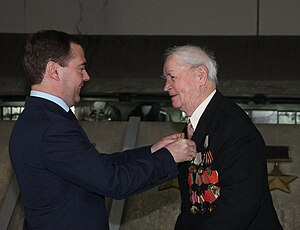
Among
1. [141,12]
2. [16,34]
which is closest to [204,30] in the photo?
[141,12]

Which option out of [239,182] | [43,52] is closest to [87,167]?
[43,52]

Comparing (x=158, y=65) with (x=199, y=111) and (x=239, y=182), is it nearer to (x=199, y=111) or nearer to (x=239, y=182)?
(x=199, y=111)

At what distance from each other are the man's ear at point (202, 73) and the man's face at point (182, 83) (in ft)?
0.05

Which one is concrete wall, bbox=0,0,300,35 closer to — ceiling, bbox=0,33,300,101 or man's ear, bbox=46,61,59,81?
ceiling, bbox=0,33,300,101

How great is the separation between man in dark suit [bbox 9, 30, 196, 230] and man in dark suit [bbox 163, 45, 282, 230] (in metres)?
0.13

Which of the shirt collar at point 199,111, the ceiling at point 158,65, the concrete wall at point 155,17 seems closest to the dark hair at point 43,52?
the shirt collar at point 199,111

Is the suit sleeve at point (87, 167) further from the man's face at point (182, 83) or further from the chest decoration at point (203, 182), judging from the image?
the man's face at point (182, 83)

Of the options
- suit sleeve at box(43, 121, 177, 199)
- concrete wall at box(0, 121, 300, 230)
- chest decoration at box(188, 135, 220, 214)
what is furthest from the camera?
concrete wall at box(0, 121, 300, 230)

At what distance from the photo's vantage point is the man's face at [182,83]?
2098 mm

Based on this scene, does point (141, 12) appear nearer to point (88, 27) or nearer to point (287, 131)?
point (88, 27)

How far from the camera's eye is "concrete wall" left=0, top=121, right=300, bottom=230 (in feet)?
13.0

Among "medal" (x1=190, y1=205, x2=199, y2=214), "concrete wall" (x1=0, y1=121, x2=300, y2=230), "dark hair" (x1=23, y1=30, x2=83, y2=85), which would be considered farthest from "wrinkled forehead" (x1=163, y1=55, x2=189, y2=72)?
"concrete wall" (x1=0, y1=121, x2=300, y2=230)

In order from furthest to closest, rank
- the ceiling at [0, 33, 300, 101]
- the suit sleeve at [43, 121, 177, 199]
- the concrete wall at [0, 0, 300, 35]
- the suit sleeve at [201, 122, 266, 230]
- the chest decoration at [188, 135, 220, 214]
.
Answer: the concrete wall at [0, 0, 300, 35]
the ceiling at [0, 33, 300, 101]
the chest decoration at [188, 135, 220, 214]
the suit sleeve at [201, 122, 266, 230]
the suit sleeve at [43, 121, 177, 199]

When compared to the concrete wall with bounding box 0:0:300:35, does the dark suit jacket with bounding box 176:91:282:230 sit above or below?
below
